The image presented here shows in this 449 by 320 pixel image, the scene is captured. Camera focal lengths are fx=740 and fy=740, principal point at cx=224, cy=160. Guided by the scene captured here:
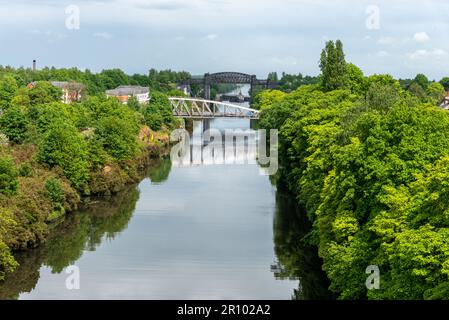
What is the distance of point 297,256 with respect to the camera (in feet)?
112

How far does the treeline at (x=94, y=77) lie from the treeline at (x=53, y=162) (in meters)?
42.8

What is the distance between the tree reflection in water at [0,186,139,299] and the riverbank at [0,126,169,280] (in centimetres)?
51

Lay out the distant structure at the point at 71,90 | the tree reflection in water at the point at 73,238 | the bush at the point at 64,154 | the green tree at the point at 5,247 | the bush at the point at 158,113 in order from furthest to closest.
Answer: the distant structure at the point at 71,90 < the bush at the point at 158,113 < the bush at the point at 64,154 < the tree reflection in water at the point at 73,238 < the green tree at the point at 5,247

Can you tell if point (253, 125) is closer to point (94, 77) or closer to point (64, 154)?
point (94, 77)

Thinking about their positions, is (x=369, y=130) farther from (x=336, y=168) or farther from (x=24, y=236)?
(x=24, y=236)

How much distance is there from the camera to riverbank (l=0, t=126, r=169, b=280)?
32.7 m

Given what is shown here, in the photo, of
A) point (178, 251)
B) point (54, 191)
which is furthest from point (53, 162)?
point (178, 251)

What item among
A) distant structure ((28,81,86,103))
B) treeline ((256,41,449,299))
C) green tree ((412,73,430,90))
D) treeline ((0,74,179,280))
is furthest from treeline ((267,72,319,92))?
treeline ((256,41,449,299))

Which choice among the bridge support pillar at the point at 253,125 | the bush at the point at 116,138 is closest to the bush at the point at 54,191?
the bush at the point at 116,138

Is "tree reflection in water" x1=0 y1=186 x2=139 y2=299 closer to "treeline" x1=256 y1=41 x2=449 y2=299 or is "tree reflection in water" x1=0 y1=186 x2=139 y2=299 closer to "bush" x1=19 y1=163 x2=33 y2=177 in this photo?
"bush" x1=19 y1=163 x2=33 y2=177

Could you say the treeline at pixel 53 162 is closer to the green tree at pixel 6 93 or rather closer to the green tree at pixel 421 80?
the green tree at pixel 6 93

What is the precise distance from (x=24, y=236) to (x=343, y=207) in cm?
1537

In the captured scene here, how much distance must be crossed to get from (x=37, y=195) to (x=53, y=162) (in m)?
6.68

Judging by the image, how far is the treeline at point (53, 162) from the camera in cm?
3445
